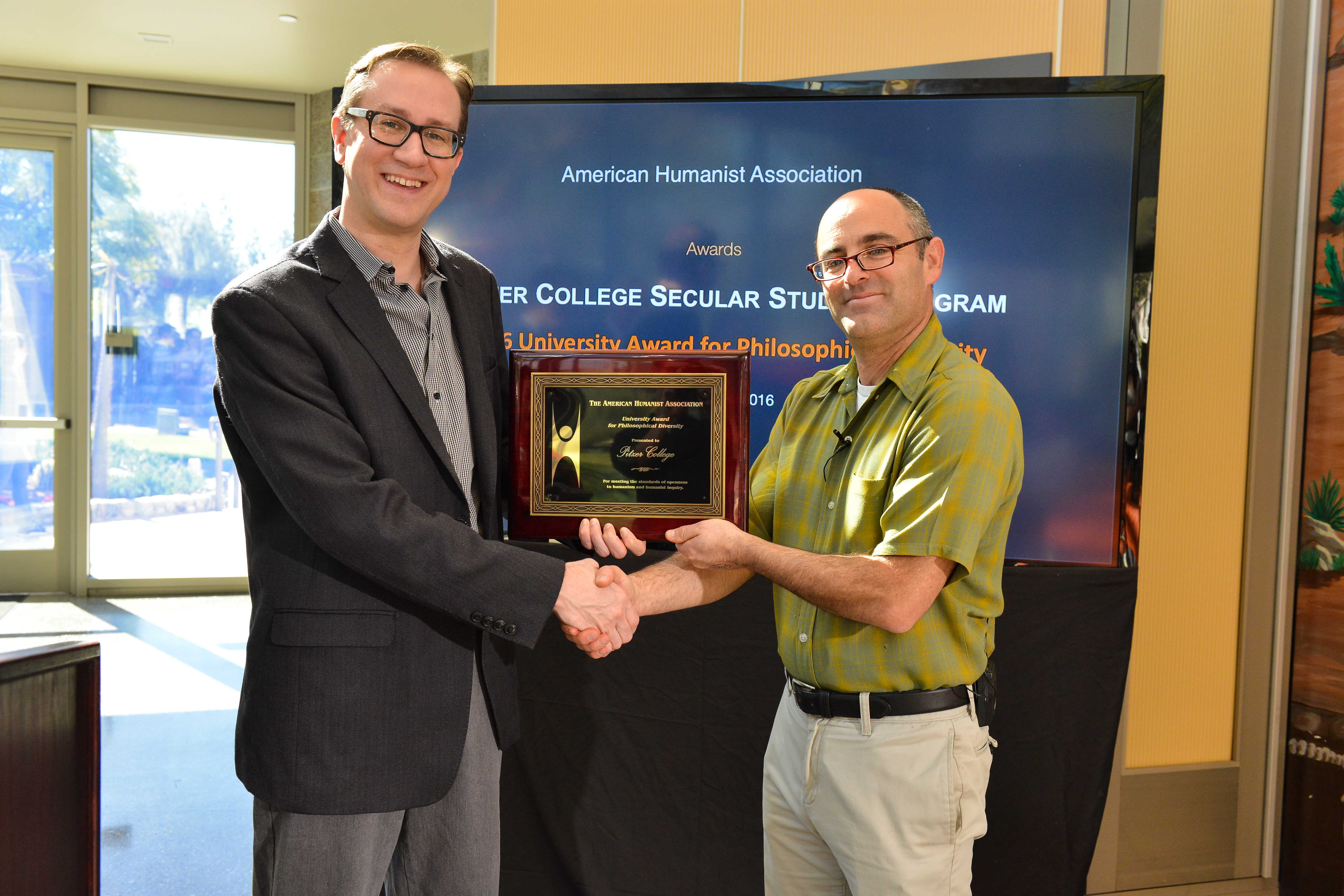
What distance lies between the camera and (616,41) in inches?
101

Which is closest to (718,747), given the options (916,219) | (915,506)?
(915,506)

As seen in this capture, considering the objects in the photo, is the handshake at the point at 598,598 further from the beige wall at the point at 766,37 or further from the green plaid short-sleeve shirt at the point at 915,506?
the beige wall at the point at 766,37

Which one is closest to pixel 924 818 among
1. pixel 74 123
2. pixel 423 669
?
pixel 423 669

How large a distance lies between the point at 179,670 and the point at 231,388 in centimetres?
376

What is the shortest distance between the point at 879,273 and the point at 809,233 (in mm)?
753

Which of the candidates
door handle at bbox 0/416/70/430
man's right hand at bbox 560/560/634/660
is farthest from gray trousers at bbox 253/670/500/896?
door handle at bbox 0/416/70/430

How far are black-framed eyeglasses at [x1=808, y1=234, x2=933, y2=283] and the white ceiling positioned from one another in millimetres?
4063

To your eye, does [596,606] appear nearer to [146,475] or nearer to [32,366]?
[146,475]

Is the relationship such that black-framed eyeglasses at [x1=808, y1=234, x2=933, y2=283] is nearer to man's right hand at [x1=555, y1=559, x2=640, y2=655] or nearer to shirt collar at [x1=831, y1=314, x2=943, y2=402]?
shirt collar at [x1=831, y1=314, x2=943, y2=402]

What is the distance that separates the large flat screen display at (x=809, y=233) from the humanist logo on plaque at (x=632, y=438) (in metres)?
0.67

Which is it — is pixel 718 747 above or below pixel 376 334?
below

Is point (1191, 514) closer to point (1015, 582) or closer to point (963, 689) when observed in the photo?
point (1015, 582)

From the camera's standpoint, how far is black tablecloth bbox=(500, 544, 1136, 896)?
87.4 inches

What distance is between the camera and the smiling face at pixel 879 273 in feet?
4.83
